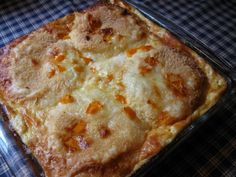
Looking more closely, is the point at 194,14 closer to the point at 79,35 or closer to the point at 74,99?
the point at 79,35

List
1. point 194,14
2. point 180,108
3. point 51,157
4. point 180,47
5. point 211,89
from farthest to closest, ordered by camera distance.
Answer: point 194,14, point 180,47, point 211,89, point 180,108, point 51,157

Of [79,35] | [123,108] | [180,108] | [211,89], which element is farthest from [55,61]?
[211,89]

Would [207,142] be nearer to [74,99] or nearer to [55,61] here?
[74,99]

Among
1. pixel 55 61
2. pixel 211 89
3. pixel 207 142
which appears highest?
pixel 55 61

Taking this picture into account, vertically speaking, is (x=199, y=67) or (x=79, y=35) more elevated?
(x=79, y=35)

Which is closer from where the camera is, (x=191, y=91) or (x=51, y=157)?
(x=51, y=157)

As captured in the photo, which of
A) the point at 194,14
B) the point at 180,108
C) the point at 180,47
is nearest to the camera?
the point at 180,108
